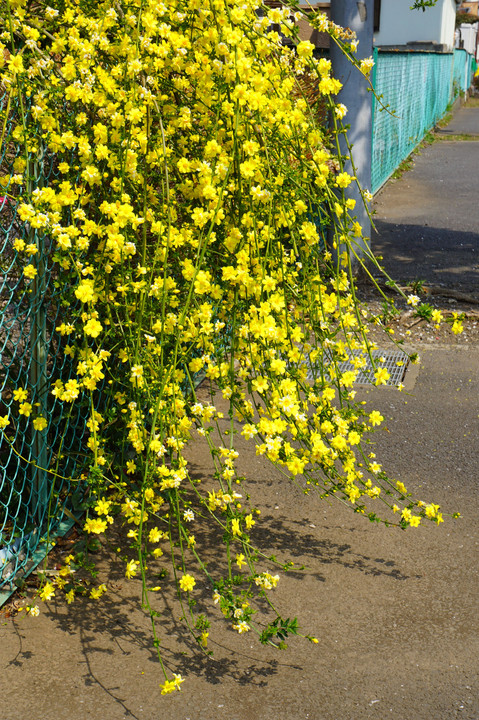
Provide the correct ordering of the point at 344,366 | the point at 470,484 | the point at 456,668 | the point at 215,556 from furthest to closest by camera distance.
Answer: the point at 344,366 < the point at 470,484 < the point at 215,556 < the point at 456,668

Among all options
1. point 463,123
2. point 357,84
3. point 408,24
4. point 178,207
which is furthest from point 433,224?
point 408,24

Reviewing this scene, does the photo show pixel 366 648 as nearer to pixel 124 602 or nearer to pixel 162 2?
pixel 124 602

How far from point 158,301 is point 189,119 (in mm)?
637

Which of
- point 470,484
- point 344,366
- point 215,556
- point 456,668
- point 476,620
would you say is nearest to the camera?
point 456,668

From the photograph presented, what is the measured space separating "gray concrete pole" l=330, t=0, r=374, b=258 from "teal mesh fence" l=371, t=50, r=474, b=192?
1.01 feet

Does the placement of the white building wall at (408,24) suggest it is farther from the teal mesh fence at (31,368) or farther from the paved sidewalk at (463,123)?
the teal mesh fence at (31,368)

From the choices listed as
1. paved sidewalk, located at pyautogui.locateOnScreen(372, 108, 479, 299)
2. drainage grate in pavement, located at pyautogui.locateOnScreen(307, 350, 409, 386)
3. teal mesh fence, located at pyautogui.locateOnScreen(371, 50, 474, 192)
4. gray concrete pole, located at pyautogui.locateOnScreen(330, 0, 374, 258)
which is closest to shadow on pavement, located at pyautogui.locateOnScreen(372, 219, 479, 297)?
paved sidewalk, located at pyautogui.locateOnScreen(372, 108, 479, 299)

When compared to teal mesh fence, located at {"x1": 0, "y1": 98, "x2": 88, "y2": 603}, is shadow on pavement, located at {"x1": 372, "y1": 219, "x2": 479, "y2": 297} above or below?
below

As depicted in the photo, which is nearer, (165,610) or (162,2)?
(162,2)

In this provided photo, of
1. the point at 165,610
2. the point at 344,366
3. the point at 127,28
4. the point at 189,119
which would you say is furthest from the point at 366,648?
the point at 344,366

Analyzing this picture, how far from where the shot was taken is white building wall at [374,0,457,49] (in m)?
31.2

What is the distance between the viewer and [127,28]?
2990 millimetres

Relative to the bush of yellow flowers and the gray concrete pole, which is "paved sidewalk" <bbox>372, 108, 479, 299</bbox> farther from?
the bush of yellow flowers

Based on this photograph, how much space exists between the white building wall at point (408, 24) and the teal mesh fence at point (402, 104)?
21.8 feet
